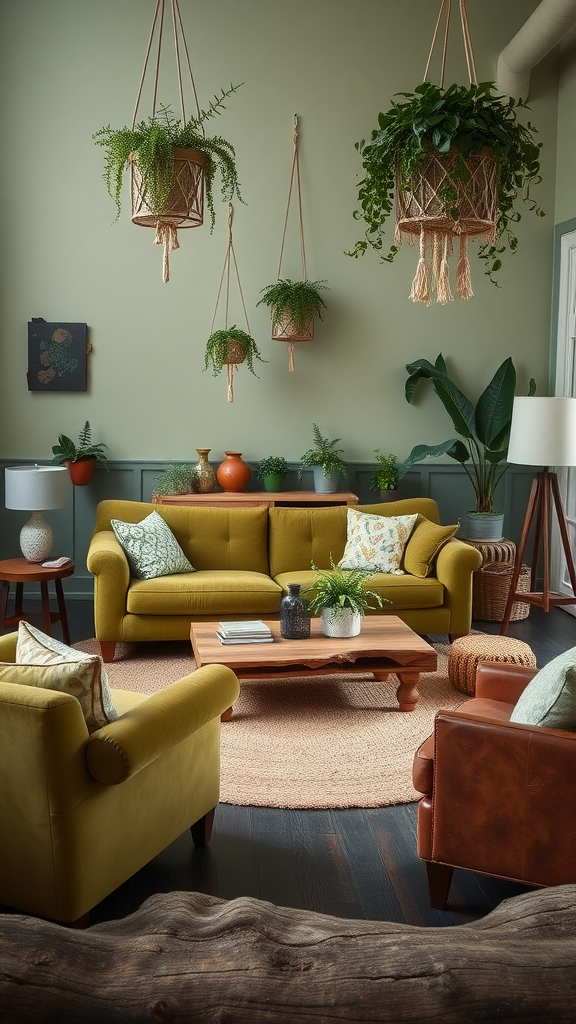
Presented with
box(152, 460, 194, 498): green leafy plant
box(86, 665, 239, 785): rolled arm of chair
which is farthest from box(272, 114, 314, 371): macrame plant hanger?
box(86, 665, 239, 785): rolled arm of chair

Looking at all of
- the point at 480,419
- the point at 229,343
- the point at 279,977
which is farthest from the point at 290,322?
the point at 279,977

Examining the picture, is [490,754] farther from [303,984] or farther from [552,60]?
[552,60]

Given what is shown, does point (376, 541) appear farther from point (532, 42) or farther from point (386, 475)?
point (532, 42)

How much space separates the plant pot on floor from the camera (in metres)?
6.26

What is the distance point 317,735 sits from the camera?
400cm

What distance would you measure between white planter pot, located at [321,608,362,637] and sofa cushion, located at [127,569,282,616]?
2.67 ft

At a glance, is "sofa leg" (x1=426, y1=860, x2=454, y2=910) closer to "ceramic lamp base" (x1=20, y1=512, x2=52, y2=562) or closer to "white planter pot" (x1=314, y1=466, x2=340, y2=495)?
"ceramic lamp base" (x1=20, y1=512, x2=52, y2=562)

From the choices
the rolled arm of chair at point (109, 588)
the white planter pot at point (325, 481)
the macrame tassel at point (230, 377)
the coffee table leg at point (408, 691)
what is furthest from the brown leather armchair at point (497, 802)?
the macrame tassel at point (230, 377)

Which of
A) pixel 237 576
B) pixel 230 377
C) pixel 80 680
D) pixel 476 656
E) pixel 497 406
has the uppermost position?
pixel 230 377

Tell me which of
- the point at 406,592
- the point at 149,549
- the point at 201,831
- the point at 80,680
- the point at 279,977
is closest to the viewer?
the point at 279,977

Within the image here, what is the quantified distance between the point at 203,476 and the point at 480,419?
1.96 m

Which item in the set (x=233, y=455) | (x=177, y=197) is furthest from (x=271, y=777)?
(x=233, y=455)

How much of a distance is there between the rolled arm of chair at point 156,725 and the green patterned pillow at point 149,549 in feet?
7.65

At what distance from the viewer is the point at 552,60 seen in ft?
21.6
